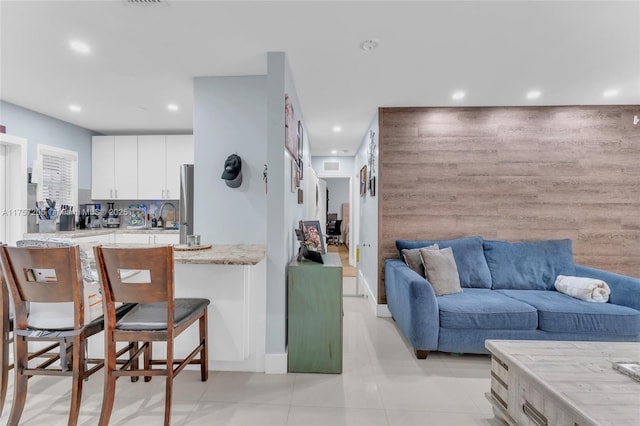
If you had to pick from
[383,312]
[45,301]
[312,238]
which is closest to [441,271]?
[383,312]

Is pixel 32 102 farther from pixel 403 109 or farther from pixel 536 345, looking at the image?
pixel 536 345

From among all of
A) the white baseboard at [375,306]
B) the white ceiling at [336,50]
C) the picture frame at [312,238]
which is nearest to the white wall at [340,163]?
the white baseboard at [375,306]

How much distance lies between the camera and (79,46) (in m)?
2.30

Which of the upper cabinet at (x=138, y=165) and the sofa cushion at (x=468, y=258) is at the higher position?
the upper cabinet at (x=138, y=165)

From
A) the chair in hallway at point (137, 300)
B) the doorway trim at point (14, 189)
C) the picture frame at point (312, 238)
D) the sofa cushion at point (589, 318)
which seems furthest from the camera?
the doorway trim at point (14, 189)

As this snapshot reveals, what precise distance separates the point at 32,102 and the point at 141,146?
1.28 m

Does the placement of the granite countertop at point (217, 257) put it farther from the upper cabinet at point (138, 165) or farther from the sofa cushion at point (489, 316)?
the upper cabinet at point (138, 165)

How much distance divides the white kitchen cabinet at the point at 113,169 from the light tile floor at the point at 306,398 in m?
3.11

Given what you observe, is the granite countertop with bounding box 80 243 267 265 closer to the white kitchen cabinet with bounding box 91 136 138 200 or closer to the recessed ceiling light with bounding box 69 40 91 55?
the recessed ceiling light with bounding box 69 40 91 55

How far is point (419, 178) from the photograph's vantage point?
3.53m

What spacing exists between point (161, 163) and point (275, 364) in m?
3.64

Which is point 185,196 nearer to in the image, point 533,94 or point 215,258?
point 215,258

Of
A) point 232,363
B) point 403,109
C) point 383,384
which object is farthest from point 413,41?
point 232,363

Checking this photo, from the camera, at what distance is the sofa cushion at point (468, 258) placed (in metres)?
3.16
